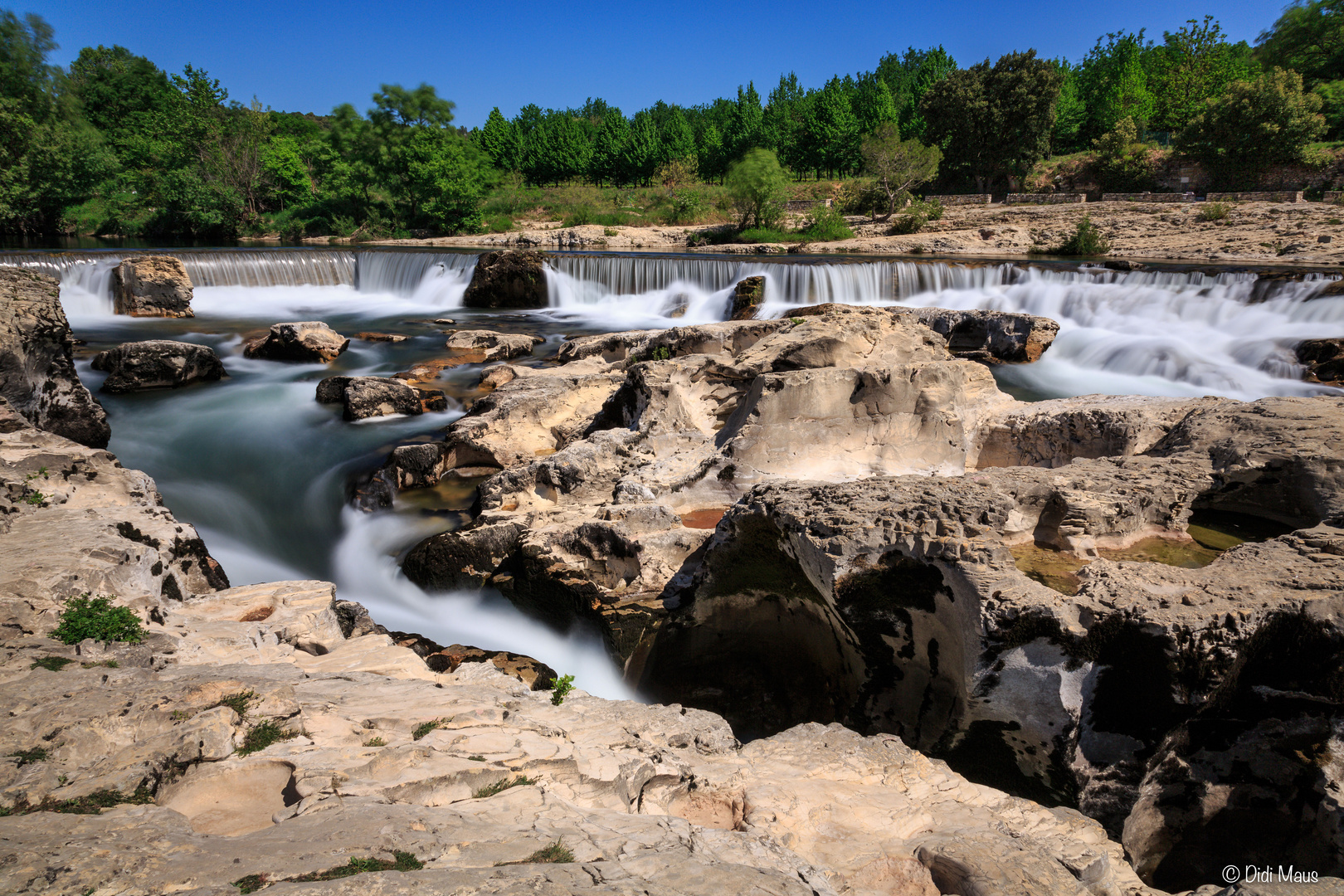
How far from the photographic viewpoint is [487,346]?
14.8 metres

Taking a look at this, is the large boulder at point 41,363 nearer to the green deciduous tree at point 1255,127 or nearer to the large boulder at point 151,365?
the large boulder at point 151,365

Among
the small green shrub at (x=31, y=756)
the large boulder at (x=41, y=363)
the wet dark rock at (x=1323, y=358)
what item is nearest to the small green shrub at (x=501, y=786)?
the small green shrub at (x=31, y=756)

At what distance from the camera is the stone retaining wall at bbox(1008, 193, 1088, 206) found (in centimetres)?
3862

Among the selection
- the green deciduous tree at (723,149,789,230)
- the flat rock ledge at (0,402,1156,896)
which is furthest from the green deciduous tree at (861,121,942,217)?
the flat rock ledge at (0,402,1156,896)

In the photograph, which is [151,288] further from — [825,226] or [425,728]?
[825,226]

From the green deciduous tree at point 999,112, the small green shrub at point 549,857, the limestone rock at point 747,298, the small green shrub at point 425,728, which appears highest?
the green deciduous tree at point 999,112

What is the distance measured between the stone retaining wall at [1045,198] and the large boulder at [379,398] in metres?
37.9

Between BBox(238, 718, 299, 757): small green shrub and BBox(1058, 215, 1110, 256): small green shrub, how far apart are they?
3139 centimetres

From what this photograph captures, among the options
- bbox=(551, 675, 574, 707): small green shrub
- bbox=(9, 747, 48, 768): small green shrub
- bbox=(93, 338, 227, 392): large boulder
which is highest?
bbox=(93, 338, 227, 392): large boulder

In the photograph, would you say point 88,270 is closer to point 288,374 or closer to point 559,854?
point 288,374

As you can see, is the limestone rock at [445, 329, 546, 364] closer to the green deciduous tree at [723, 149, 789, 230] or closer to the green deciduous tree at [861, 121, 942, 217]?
the green deciduous tree at [723, 149, 789, 230]

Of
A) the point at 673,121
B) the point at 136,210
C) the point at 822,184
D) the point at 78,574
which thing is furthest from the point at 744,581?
the point at 673,121

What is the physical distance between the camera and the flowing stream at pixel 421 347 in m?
7.50

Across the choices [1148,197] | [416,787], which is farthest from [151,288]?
[1148,197]
